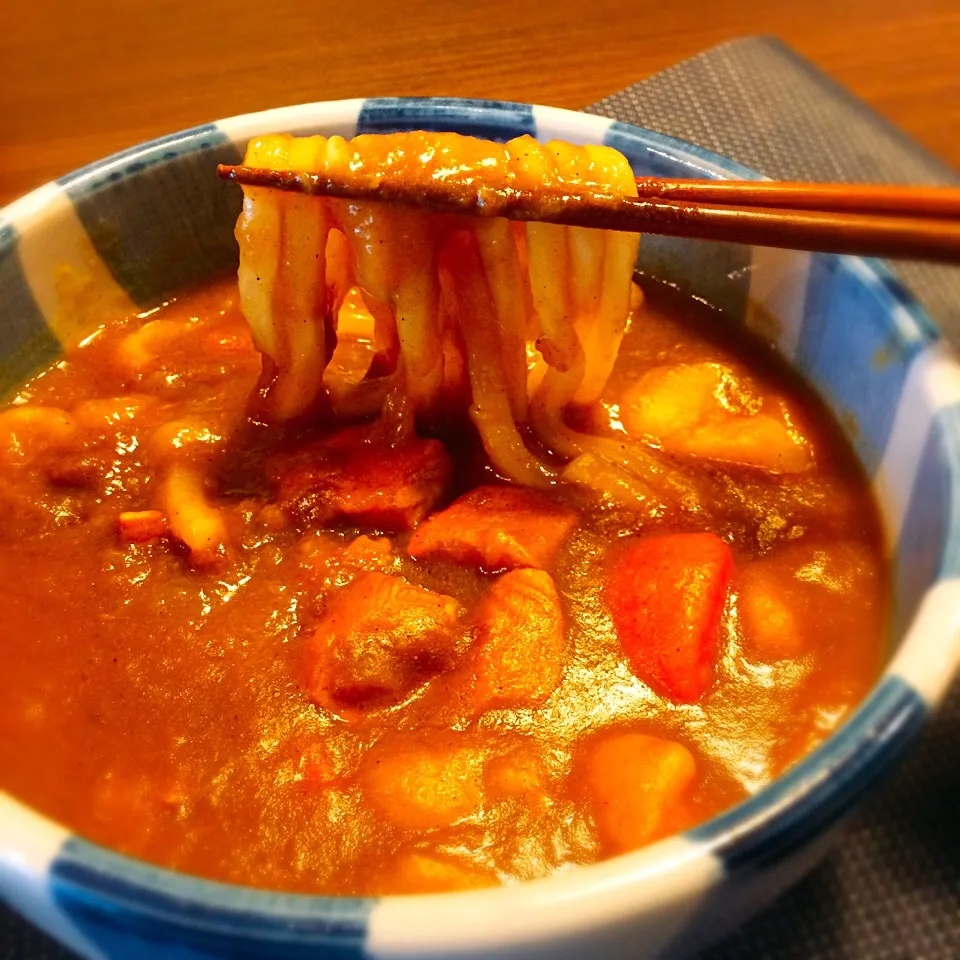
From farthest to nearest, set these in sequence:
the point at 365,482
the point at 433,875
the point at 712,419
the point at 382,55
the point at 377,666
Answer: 1. the point at 382,55
2. the point at 712,419
3. the point at 365,482
4. the point at 377,666
5. the point at 433,875

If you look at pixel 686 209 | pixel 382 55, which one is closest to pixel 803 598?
pixel 686 209

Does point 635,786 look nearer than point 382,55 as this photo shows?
Yes

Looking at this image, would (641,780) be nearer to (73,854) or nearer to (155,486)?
(73,854)

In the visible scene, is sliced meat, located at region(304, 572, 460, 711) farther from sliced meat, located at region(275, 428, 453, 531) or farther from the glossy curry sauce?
sliced meat, located at region(275, 428, 453, 531)

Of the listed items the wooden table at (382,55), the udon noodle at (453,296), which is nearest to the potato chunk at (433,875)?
the udon noodle at (453,296)

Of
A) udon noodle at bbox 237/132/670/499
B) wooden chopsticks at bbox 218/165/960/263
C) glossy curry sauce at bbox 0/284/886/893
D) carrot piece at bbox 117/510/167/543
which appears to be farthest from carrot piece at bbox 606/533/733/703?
carrot piece at bbox 117/510/167/543

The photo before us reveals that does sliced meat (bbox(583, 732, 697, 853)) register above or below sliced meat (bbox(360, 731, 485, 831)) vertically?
below

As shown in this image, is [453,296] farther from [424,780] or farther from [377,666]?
[424,780]
